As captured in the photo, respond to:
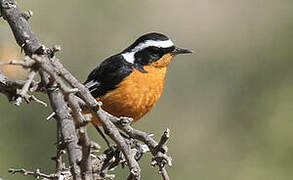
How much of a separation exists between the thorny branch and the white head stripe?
1731mm

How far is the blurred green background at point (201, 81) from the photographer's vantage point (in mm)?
5398

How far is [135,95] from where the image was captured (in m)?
3.45

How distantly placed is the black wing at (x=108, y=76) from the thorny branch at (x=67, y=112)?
66.3 inches

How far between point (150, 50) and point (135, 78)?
6.8 inches

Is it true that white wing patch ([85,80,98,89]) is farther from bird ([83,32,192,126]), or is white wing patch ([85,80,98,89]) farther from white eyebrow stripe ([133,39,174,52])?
white eyebrow stripe ([133,39,174,52])

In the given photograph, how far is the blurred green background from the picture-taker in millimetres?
5398

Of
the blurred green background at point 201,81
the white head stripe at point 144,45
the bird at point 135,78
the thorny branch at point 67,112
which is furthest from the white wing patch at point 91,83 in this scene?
the thorny branch at point 67,112

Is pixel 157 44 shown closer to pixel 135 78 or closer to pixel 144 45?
pixel 144 45

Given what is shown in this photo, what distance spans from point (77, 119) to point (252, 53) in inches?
290

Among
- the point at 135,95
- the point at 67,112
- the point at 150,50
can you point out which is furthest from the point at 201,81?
the point at 67,112

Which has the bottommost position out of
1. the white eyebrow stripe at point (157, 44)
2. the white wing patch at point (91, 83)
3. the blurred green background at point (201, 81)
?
the white wing patch at point (91, 83)

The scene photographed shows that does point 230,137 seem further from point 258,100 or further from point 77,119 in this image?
point 77,119

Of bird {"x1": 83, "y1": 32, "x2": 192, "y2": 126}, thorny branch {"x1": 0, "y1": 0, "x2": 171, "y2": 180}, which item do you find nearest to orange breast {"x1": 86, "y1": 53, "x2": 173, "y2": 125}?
bird {"x1": 83, "y1": 32, "x2": 192, "y2": 126}

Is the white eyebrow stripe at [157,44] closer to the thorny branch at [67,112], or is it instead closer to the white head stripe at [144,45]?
the white head stripe at [144,45]
